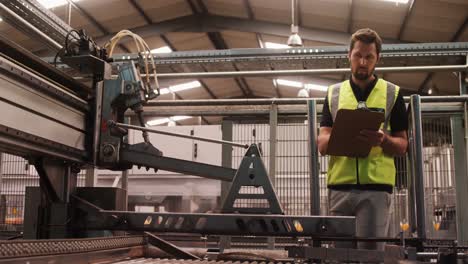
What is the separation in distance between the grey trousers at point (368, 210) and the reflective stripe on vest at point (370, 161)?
0.17 ft

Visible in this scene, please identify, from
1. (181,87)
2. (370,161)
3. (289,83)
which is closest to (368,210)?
(370,161)

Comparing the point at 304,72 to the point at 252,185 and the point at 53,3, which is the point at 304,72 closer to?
the point at 252,185

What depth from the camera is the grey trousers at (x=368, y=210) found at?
189 centimetres

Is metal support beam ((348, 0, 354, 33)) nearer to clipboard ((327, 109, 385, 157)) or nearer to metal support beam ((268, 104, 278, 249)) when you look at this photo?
metal support beam ((268, 104, 278, 249))

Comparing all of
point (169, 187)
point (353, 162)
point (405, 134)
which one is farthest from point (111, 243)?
point (169, 187)

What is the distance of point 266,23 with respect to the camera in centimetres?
834

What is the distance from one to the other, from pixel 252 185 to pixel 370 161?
47 cm

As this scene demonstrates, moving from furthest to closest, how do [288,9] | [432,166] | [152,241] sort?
[288,9] → [432,166] → [152,241]

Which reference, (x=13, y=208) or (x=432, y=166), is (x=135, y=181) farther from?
(x=432, y=166)

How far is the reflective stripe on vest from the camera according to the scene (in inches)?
75.4

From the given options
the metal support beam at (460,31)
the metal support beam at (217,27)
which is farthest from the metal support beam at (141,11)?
the metal support beam at (460,31)

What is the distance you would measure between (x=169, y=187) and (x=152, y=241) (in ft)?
3.63

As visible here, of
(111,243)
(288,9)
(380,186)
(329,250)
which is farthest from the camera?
(288,9)

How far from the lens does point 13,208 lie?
12.4 ft
